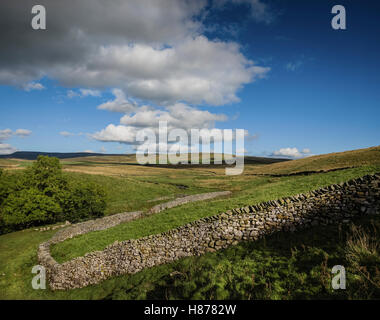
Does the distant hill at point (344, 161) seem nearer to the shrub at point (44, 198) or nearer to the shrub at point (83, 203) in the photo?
the shrub at point (83, 203)

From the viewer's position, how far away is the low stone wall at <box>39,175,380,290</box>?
37.2 feet

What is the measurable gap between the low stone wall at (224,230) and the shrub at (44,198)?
18771 millimetres

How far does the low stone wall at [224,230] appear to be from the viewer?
11336 millimetres

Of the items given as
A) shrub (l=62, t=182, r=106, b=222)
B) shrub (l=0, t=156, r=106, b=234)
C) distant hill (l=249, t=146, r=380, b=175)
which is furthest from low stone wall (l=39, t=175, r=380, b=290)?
distant hill (l=249, t=146, r=380, b=175)

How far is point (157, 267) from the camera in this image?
13.5m

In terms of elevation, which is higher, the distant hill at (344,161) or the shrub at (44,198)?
the distant hill at (344,161)

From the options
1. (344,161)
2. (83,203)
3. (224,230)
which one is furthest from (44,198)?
(344,161)

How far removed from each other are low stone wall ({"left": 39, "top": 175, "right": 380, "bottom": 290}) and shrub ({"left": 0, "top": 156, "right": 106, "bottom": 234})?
1877 cm

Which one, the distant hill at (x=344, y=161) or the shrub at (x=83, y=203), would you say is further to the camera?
the distant hill at (x=344, y=161)

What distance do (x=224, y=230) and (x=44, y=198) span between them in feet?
112

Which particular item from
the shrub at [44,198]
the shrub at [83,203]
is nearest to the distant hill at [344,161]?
the shrub at [83,203]

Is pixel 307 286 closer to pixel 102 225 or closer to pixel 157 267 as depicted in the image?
pixel 157 267

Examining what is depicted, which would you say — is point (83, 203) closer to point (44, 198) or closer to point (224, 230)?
point (44, 198)

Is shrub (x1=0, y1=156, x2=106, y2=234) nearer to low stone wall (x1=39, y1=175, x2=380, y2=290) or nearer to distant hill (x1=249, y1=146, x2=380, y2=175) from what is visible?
low stone wall (x1=39, y1=175, x2=380, y2=290)
